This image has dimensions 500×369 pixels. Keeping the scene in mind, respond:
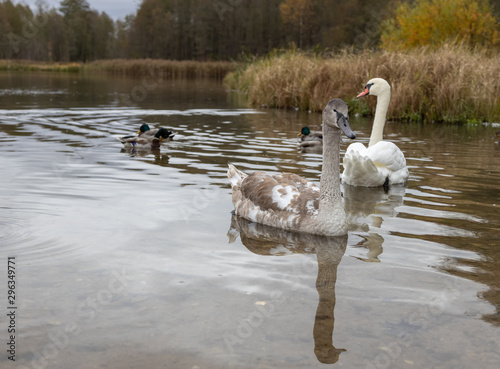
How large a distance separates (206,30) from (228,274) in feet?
271

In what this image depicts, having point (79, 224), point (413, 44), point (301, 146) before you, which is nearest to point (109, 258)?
point (79, 224)

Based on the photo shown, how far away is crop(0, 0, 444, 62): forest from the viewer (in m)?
72.5

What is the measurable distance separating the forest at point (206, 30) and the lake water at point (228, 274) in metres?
56.9

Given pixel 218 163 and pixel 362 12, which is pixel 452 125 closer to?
pixel 218 163

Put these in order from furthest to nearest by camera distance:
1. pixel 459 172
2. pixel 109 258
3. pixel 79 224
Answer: pixel 459 172 < pixel 79 224 < pixel 109 258

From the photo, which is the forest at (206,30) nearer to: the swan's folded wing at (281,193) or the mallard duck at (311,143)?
the mallard duck at (311,143)

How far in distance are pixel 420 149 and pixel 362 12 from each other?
2197 inches

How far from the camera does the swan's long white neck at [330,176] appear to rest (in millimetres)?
6219

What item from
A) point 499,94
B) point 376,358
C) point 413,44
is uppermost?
point 413,44

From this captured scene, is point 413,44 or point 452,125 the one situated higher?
point 413,44

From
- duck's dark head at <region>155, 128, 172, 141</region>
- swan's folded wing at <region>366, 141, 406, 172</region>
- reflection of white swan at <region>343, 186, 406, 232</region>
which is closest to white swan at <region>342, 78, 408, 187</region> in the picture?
swan's folded wing at <region>366, 141, 406, 172</region>

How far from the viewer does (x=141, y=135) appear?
42.4 feet

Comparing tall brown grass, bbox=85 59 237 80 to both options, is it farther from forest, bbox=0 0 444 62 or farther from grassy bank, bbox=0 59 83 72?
grassy bank, bbox=0 59 83 72

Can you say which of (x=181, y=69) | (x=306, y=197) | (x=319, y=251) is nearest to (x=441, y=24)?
(x=306, y=197)
